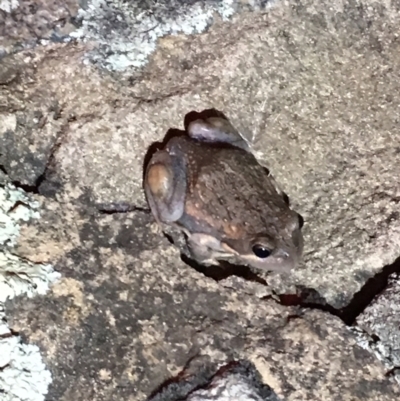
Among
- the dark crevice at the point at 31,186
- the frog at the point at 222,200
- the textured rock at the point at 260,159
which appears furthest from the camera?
the frog at the point at 222,200

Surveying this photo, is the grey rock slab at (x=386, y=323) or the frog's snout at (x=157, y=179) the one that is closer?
the grey rock slab at (x=386, y=323)

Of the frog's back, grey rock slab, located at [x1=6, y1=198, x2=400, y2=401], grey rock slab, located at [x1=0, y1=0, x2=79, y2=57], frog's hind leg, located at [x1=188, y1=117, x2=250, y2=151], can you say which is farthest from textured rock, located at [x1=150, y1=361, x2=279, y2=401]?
grey rock slab, located at [x1=0, y1=0, x2=79, y2=57]

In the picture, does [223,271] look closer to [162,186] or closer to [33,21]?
[162,186]

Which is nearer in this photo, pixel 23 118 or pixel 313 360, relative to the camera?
pixel 313 360

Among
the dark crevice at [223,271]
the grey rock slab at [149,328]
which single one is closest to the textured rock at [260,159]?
the grey rock slab at [149,328]

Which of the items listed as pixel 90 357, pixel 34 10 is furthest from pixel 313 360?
pixel 34 10

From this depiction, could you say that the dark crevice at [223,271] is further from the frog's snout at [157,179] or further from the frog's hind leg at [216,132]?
the frog's hind leg at [216,132]

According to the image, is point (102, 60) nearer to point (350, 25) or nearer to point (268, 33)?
point (268, 33)
